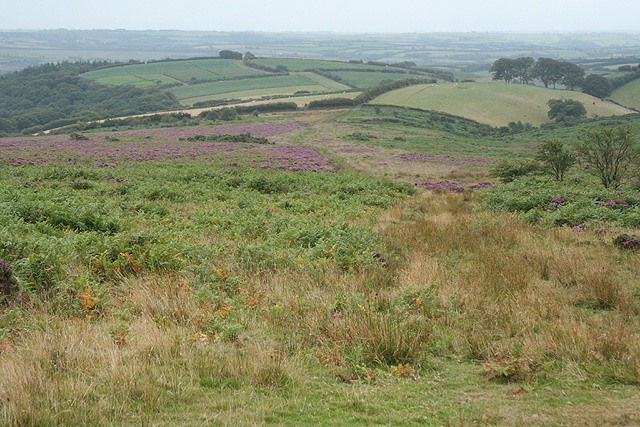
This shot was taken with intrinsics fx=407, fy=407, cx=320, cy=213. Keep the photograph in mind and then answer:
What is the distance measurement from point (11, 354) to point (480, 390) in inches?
211

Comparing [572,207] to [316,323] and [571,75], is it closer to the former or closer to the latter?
[316,323]

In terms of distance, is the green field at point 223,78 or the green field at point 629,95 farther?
the green field at point 223,78

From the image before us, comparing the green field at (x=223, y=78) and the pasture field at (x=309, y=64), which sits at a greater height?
the pasture field at (x=309, y=64)

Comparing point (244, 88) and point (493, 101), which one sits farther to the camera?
point (244, 88)

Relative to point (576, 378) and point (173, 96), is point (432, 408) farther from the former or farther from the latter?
point (173, 96)

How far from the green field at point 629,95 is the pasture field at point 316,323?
429 ft

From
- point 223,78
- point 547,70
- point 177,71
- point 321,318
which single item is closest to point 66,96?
point 177,71

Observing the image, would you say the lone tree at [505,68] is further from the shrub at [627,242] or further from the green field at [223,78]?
the shrub at [627,242]

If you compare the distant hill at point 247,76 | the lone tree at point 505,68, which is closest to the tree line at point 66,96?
the distant hill at point 247,76

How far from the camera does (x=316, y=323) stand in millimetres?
5855

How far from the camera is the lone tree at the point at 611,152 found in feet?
82.2

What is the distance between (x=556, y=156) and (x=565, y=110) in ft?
273

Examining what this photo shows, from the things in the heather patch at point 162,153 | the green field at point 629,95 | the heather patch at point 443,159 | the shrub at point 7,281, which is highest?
the green field at point 629,95

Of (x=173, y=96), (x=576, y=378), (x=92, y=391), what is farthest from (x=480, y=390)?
(x=173, y=96)
